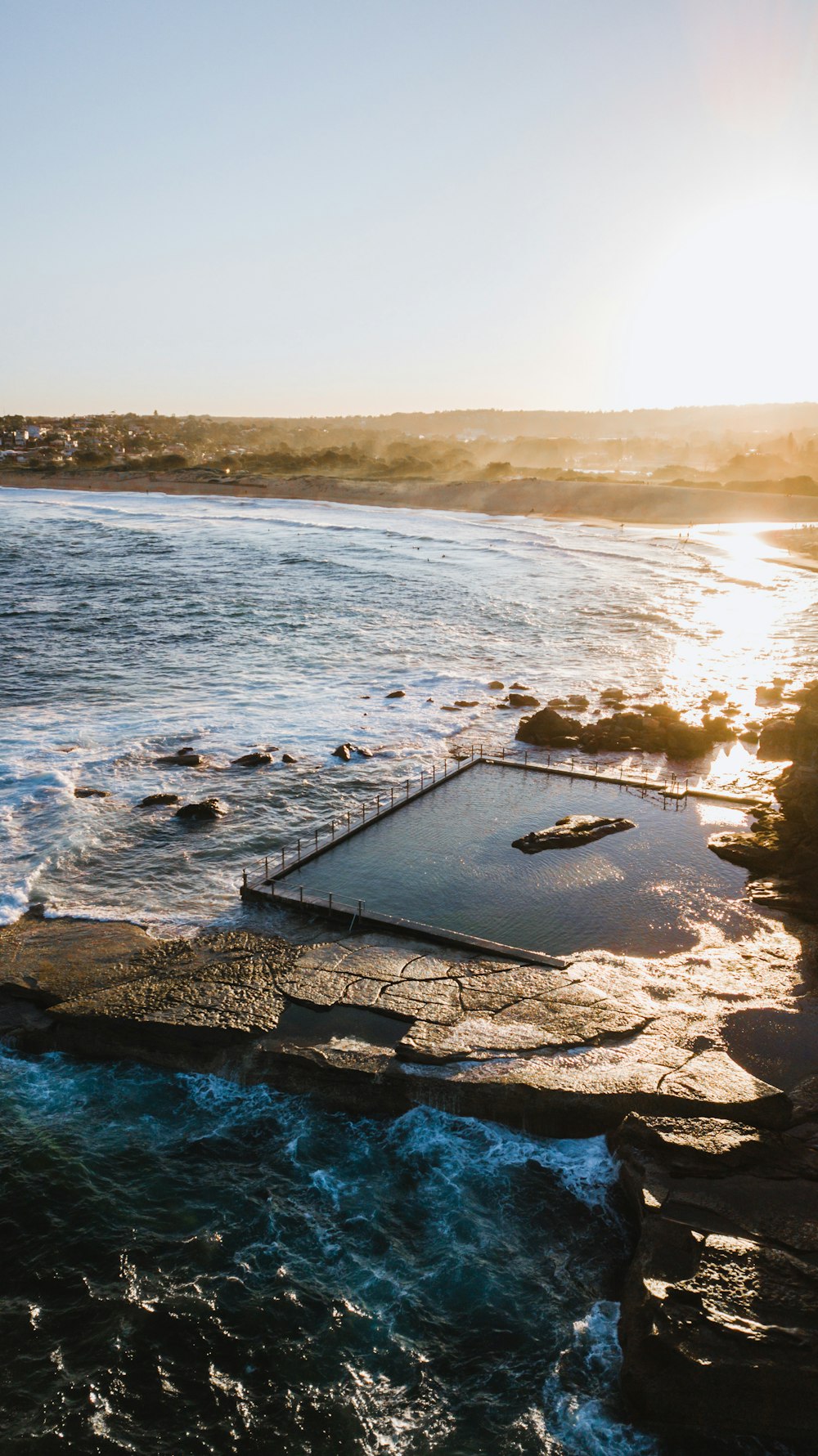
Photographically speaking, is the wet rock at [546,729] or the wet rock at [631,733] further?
the wet rock at [546,729]

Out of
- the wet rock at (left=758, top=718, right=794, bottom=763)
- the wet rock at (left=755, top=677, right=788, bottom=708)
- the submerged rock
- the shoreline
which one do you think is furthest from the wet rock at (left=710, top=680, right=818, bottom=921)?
the shoreline

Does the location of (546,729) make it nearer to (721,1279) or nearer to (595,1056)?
(595,1056)

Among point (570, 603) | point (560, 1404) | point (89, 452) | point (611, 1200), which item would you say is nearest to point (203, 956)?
point (611, 1200)

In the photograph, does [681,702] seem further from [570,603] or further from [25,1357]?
[25,1357]

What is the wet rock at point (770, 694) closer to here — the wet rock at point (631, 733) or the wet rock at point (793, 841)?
the wet rock at point (631, 733)

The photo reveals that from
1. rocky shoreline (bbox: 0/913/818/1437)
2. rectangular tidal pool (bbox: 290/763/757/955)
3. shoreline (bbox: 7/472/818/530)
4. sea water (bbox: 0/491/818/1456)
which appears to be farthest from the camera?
shoreline (bbox: 7/472/818/530)

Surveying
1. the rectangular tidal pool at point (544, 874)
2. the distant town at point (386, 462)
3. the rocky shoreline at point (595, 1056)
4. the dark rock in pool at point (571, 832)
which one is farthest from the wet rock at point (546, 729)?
the distant town at point (386, 462)

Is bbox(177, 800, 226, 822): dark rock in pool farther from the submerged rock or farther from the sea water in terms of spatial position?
the sea water
